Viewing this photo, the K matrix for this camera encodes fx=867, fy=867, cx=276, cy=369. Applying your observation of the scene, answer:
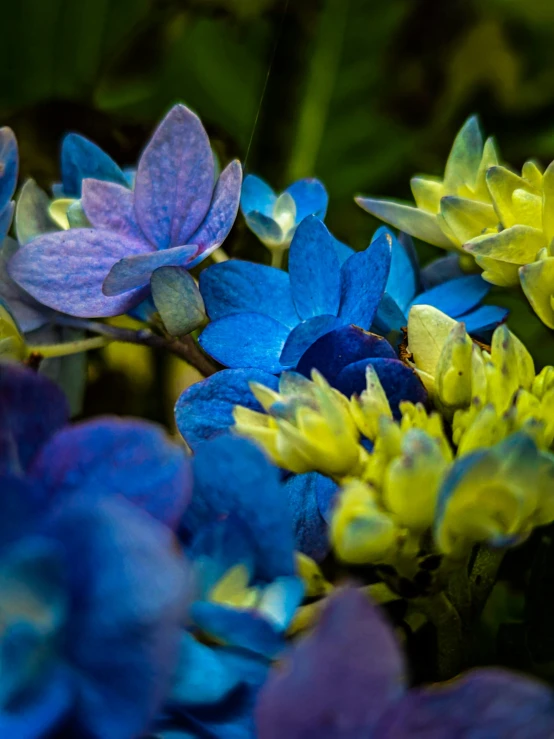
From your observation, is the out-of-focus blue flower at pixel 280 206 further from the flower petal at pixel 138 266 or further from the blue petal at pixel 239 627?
the blue petal at pixel 239 627

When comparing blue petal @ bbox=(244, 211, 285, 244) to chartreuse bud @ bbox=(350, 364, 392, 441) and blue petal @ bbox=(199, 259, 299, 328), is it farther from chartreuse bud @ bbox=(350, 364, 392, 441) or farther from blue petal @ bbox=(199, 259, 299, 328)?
chartreuse bud @ bbox=(350, 364, 392, 441)

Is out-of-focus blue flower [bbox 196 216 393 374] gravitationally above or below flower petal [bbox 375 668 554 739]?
above

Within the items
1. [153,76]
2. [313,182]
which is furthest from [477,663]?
[153,76]

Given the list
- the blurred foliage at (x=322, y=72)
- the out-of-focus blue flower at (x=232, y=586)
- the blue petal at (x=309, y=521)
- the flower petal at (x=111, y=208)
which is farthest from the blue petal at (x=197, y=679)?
the blurred foliage at (x=322, y=72)

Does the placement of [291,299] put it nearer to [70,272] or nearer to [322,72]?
[70,272]

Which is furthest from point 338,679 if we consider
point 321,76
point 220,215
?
point 321,76

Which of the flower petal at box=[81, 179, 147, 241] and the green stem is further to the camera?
the green stem

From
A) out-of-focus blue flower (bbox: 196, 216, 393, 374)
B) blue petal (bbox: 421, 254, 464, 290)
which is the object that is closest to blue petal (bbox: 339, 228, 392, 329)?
out-of-focus blue flower (bbox: 196, 216, 393, 374)
